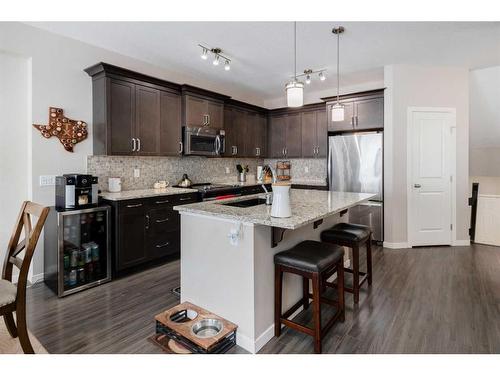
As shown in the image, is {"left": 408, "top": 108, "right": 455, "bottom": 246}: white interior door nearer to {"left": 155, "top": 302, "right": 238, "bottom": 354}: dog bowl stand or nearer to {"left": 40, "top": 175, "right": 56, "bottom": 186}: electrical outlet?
{"left": 155, "top": 302, "right": 238, "bottom": 354}: dog bowl stand

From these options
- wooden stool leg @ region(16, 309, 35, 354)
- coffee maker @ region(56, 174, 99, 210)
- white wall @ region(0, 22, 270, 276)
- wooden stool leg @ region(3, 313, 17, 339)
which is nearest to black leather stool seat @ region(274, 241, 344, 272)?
wooden stool leg @ region(16, 309, 35, 354)

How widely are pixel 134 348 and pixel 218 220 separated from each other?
3.48 feet

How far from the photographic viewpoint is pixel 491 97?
15.1ft

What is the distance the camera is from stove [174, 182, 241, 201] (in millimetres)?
4176

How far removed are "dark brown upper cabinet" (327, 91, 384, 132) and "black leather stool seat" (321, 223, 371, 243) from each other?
2.35 meters

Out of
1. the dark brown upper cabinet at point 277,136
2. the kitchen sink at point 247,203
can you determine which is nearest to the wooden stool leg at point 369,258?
the kitchen sink at point 247,203

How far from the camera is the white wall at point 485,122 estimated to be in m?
4.47

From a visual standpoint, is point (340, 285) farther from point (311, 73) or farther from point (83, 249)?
point (311, 73)

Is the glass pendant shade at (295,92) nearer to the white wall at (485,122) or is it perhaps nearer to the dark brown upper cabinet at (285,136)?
the dark brown upper cabinet at (285,136)

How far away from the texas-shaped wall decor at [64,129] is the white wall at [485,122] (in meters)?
5.78

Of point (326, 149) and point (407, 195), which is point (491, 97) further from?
point (326, 149)

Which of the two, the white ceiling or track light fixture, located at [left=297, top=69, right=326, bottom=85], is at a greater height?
track light fixture, located at [left=297, top=69, right=326, bottom=85]
